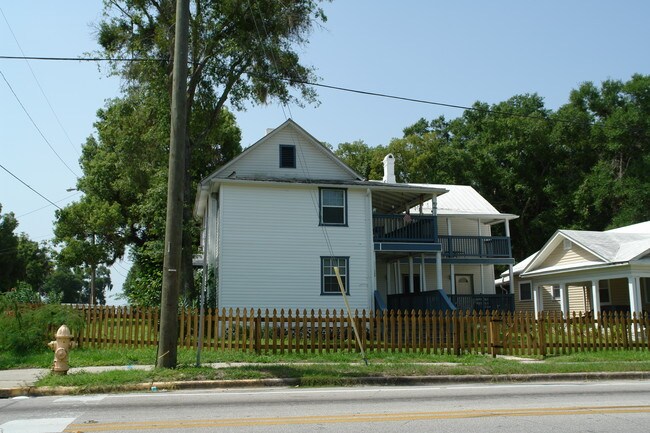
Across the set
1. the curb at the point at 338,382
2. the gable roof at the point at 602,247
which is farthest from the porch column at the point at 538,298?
the curb at the point at 338,382

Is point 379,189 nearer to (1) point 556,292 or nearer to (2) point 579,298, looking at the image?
(1) point 556,292

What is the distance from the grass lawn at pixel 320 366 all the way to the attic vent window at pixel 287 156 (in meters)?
10.9

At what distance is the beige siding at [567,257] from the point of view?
27156 mm

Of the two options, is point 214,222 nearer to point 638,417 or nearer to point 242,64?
point 242,64

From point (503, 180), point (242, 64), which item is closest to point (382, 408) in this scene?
point (242, 64)

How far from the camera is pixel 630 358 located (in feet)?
54.6

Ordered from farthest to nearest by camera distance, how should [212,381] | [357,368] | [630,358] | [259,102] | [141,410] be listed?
[259,102] → [630,358] → [357,368] → [212,381] → [141,410]

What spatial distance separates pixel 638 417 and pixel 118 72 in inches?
1046

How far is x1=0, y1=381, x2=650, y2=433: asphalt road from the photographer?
7.72 metres

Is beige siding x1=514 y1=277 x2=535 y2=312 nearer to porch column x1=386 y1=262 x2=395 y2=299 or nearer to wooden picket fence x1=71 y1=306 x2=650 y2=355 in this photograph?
porch column x1=386 y1=262 x2=395 y2=299

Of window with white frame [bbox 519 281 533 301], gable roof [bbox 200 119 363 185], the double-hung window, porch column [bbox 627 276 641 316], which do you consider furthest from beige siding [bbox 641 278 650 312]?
the double-hung window

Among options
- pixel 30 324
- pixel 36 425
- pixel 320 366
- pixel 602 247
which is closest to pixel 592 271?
pixel 602 247

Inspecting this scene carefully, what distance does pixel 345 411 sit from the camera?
29.2 ft

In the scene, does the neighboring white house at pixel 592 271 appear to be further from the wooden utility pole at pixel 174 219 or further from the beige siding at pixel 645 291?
the wooden utility pole at pixel 174 219
